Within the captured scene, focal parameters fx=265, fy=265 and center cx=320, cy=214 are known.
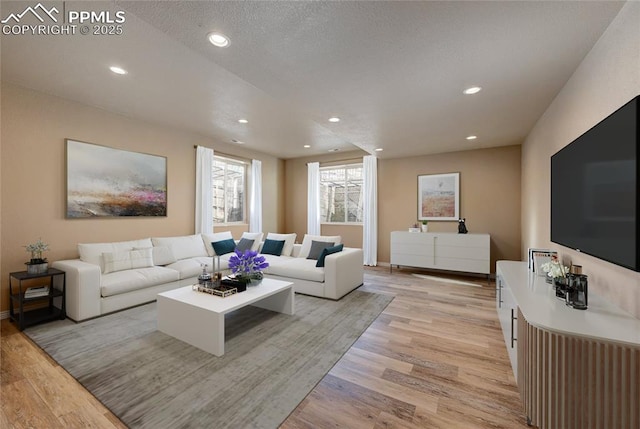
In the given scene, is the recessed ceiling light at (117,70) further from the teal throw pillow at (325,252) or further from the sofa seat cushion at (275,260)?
the teal throw pillow at (325,252)

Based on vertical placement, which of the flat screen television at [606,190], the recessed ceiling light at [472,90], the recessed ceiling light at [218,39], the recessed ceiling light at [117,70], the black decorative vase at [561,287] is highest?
the recessed ceiling light at [117,70]

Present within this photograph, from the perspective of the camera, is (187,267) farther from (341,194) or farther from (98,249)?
(341,194)

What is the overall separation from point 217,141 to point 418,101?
405 cm

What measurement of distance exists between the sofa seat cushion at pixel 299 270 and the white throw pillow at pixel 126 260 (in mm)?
1764

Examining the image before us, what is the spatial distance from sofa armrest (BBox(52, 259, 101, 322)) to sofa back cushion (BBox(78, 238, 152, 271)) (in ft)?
0.98

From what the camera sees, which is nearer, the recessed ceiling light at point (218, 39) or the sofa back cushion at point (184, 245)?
the recessed ceiling light at point (218, 39)

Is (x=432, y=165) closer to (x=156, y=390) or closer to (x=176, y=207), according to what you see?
(x=176, y=207)

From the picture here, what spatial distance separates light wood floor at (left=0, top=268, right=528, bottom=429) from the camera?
5.24ft

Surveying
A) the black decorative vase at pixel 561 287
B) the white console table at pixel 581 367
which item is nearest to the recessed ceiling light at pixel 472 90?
the black decorative vase at pixel 561 287

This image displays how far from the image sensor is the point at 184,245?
14.7 ft

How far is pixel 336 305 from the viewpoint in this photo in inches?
139

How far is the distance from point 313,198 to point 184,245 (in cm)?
330

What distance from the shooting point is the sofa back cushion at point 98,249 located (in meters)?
3.37

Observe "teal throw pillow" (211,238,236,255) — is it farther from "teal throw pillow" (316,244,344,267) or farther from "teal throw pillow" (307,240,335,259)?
"teal throw pillow" (316,244,344,267)
